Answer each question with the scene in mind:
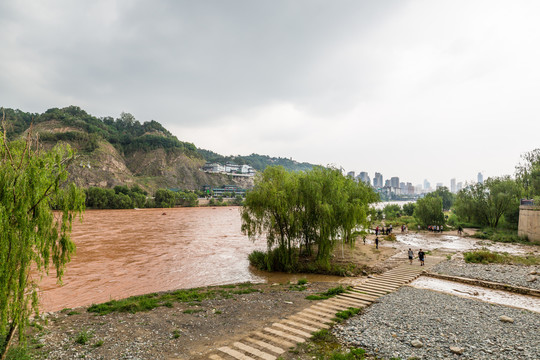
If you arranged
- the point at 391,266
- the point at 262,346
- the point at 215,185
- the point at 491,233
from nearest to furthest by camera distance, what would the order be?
the point at 262,346 < the point at 391,266 < the point at 491,233 < the point at 215,185

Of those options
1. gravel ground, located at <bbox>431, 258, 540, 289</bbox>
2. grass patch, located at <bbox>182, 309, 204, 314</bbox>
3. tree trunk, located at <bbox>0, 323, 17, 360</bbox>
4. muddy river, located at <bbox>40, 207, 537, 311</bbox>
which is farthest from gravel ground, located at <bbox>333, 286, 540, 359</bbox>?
tree trunk, located at <bbox>0, 323, 17, 360</bbox>

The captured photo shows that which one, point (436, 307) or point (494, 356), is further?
point (436, 307)

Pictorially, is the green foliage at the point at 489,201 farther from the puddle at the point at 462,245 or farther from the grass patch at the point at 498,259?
the grass patch at the point at 498,259

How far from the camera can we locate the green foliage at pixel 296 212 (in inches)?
775

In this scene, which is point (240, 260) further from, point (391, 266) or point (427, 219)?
A: point (427, 219)

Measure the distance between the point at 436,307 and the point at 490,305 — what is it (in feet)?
9.46

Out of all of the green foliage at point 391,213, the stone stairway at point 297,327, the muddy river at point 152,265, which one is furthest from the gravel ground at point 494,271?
the green foliage at point 391,213

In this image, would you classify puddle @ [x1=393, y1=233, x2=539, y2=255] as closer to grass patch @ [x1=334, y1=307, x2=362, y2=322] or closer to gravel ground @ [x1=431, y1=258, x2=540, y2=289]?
gravel ground @ [x1=431, y1=258, x2=540, y2=289]

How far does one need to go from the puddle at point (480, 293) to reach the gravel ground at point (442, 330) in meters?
2.05

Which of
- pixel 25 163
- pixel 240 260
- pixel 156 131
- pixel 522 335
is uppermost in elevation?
pixel 156 131

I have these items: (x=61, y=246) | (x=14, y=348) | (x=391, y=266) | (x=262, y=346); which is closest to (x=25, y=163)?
(x=61, y=246)

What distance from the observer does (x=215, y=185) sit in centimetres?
15150

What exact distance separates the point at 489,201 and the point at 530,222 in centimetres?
1198

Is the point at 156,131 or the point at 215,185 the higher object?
the point at 156,131
